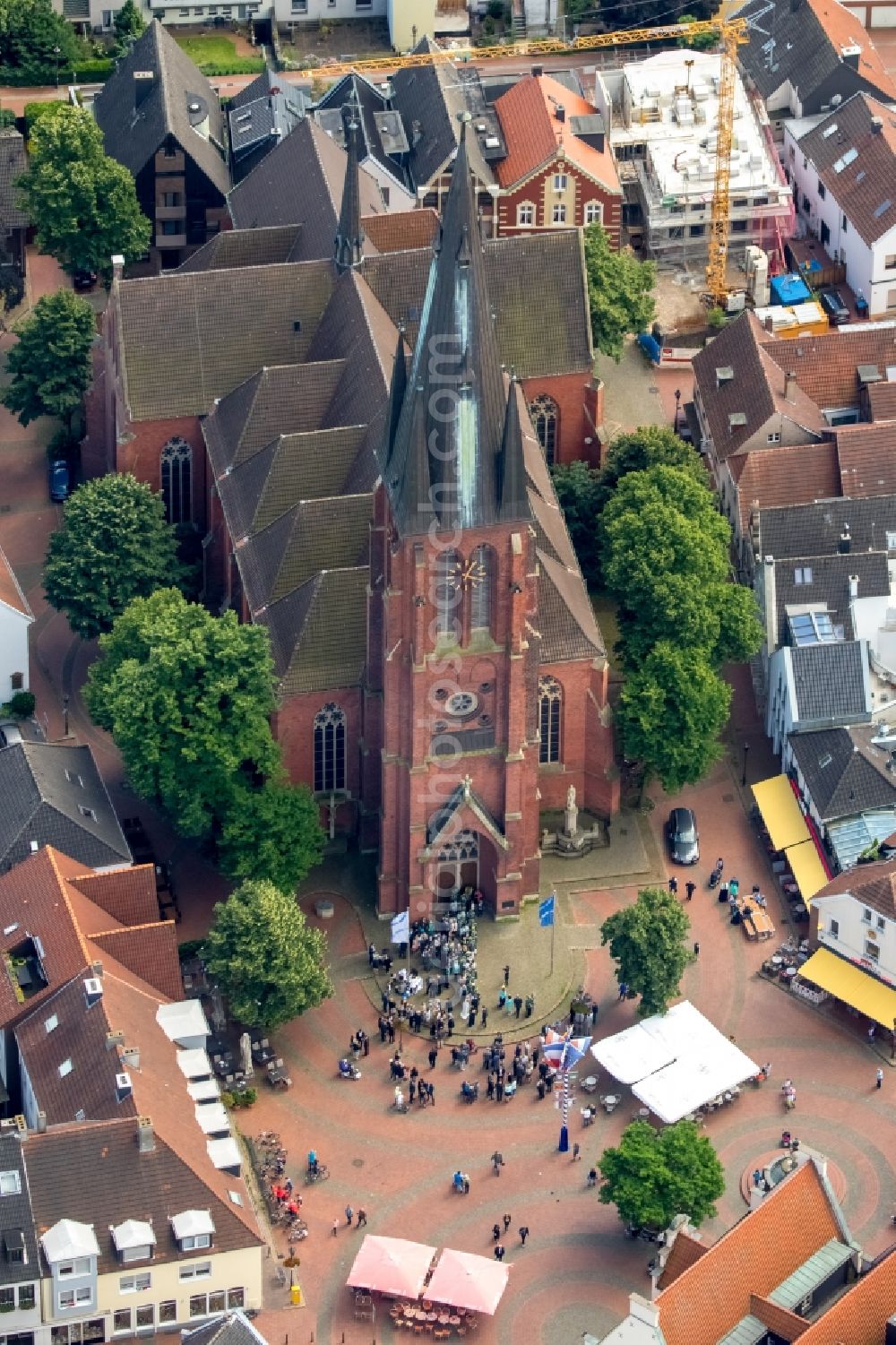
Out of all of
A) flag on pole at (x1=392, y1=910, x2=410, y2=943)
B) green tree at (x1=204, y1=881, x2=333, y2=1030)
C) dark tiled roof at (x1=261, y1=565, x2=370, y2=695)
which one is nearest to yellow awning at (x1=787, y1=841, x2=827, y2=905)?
flag on pole at (x1=392, y1=910, x2=410, y2=943)

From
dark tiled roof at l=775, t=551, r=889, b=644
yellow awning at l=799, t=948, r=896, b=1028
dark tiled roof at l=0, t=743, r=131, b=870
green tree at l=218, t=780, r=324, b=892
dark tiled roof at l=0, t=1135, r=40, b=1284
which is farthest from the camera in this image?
dark tiled roof at l=775, t=551, r=889, b=644

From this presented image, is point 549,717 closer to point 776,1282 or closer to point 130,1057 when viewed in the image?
point 130,1057

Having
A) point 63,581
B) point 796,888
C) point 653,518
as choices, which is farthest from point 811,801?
point 63,581

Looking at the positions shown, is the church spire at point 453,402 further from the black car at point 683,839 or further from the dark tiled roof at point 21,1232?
the dark tiled roof at point 21,1232

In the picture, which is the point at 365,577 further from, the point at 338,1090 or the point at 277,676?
the point at 338,1090

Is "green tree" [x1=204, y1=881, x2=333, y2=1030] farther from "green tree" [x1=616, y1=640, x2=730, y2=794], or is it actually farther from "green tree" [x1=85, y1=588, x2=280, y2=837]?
"green tree" [x1=616, y1=640, x2=730, y2=794]

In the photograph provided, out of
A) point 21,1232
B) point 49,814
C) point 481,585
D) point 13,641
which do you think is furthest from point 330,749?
point 21,1232
